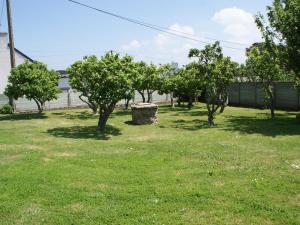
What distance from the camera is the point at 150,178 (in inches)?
363

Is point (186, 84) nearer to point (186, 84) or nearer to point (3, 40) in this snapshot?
point (186, 84)

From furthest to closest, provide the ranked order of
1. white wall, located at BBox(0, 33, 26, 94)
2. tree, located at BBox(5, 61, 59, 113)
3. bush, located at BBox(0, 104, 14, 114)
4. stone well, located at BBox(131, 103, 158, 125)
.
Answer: white wall, located at BBox(0, 33, 26, 94) → bush, located at BBox(0, 104, 14, 114) → tree, located at BBox(5, 61, 59, 113) → stone well, located at BBox(131, 103, 158, 125)

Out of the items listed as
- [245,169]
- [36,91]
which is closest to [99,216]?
[245,169]

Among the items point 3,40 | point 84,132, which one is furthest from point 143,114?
point 3,40

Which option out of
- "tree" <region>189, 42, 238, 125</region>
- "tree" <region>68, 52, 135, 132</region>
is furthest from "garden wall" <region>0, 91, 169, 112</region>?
"tree" <region>189, 42, 238, 125</region>

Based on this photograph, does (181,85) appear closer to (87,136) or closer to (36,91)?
(36,91)

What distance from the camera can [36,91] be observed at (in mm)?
23500

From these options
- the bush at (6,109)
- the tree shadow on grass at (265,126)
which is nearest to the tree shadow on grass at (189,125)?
the tree shadow on grass at (265,126)

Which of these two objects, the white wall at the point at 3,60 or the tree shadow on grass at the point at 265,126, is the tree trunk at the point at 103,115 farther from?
the white wall at the point at 3,60

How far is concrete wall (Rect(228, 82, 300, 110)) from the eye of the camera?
27109 mm

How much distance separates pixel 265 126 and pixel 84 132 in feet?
25.6

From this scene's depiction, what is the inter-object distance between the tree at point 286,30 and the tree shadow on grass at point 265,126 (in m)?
2.56

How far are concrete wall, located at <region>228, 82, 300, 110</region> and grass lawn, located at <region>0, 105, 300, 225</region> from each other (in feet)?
38.4

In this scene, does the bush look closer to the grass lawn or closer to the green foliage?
the green foliage
